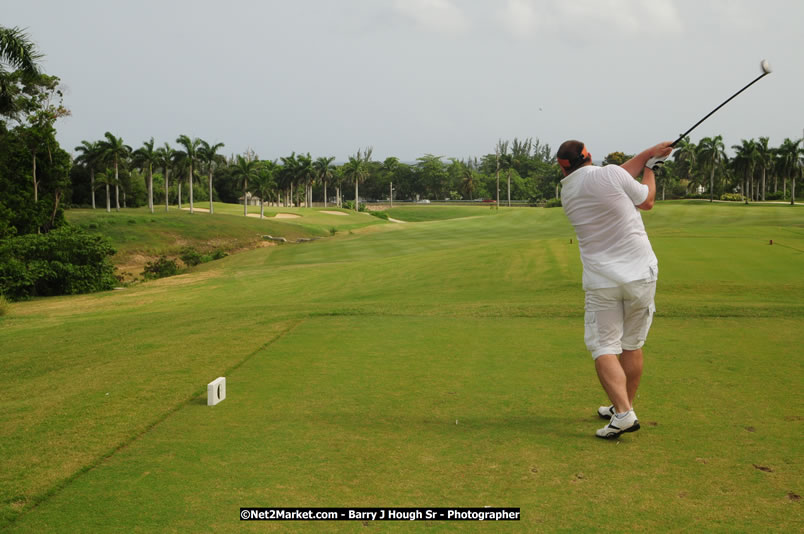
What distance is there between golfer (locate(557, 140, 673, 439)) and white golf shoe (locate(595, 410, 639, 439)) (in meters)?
0.15

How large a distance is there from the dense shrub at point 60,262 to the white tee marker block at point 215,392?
27.3m

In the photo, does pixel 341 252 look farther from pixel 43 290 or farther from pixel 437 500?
pixel 437 500

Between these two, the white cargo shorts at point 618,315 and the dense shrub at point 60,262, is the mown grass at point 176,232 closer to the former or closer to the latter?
the dense shrub at point 60,262

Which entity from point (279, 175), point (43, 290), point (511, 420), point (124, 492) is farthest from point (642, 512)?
point (279, 175)

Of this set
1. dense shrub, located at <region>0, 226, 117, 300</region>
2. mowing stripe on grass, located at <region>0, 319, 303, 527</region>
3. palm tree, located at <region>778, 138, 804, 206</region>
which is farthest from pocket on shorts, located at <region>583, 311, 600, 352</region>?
palm tree, located at <region>778, 138, 804, 206</region>

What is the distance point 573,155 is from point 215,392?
401cm

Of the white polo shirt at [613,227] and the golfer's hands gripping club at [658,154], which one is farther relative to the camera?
the golfer's hands gripping club at [658,154]

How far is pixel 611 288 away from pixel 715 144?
109m

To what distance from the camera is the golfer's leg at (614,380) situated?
16.6 ft

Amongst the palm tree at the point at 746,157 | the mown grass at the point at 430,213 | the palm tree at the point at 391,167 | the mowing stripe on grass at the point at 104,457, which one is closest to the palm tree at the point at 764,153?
the palm tree at the point at 746,157

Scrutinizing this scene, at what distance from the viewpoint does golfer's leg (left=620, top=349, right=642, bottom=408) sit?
216 inches

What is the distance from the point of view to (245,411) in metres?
5.90

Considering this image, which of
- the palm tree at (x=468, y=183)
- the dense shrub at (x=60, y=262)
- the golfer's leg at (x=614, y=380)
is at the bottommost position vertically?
the dense shrub at (x=60, y=262)

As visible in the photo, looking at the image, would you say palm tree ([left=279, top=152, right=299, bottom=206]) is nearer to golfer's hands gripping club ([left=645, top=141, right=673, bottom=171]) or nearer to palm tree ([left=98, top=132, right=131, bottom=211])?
palm tree ([left=98, top=132, right=131, bottom=211])
